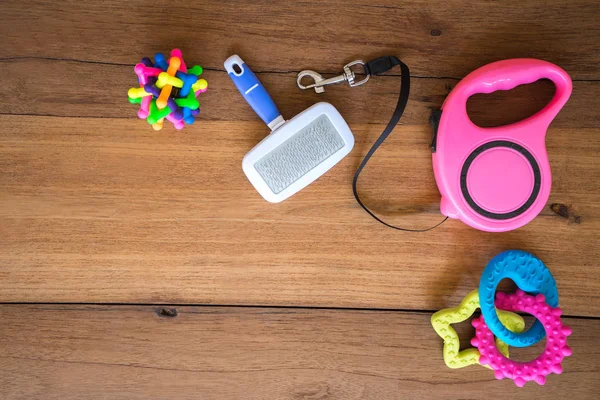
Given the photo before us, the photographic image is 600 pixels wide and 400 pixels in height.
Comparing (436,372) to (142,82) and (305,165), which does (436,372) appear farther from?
(142,82)

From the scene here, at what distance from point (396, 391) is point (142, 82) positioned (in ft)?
1.65

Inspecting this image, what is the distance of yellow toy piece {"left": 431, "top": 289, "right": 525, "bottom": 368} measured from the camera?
0.65 metres

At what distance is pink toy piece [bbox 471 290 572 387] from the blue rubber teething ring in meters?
0.02

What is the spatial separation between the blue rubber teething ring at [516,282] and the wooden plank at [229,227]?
4 cm

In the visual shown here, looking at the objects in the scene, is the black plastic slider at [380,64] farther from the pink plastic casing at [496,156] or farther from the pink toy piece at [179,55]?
the pink toy piece at [179,55]

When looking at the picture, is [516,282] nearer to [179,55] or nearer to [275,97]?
[275,97]

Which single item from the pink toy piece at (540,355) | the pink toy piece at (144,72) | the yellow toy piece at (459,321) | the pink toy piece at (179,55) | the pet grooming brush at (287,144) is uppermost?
the pink toy piece at (179,55)

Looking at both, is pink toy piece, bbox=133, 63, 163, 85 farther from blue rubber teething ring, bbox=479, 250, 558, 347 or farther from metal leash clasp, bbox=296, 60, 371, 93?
blue rubber teething ring, bbox=479, 250, 558, 347

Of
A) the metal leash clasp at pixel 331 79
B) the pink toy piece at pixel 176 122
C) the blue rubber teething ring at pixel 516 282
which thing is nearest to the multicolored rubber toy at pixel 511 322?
the blue rubber teething ring at pixel 516 282

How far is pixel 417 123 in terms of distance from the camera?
0.66m

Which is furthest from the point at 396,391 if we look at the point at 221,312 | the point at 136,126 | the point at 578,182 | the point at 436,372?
the point at 136,126

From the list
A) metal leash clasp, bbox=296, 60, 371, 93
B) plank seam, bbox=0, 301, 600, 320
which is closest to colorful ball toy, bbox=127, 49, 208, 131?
metal leash clasp, bbox=296, 60, 371, 93

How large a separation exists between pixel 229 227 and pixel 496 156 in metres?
0.34

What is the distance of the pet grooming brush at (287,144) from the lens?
616mm
